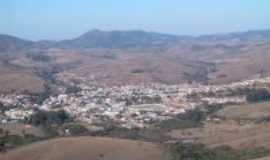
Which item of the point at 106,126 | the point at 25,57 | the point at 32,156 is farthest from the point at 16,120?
the point at 25,57

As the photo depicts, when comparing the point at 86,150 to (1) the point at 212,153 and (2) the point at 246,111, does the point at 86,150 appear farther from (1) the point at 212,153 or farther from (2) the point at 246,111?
(2) the point at 246,111

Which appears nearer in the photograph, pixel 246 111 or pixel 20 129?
pixel 20 129

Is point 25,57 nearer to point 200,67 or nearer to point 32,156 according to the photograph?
point 200,67

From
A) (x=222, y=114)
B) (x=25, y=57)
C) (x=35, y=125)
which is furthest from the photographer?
(x=25, y=57)

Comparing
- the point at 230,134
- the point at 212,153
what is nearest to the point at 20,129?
the point at 230,134

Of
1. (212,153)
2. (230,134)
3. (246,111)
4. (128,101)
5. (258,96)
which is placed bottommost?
(128,101)

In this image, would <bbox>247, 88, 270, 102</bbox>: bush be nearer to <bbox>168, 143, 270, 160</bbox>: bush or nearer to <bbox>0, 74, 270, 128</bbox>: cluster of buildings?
<bbox>0, 74, 270, 128</bbox>: cluster of buildings

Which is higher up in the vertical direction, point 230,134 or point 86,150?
point 86,150
